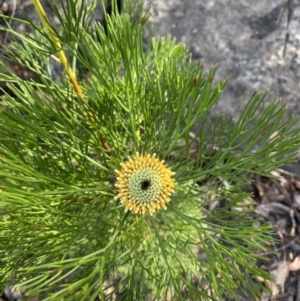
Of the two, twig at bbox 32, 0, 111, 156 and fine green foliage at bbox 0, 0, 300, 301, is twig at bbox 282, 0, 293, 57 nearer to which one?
fine green foliage at bbox 0, 0, 300, 301

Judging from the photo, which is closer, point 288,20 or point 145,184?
point 145,184

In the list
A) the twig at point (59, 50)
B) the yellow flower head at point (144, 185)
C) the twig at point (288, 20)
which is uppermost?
the twig at point (288, 20)

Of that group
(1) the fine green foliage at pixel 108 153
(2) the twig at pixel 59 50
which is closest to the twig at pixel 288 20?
(1) the fine green foliage at pixel 108 153

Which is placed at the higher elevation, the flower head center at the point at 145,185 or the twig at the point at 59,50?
the twig at the point at 59,50

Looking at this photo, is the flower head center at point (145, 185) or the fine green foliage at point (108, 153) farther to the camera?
the flower head center at point (145, 185)

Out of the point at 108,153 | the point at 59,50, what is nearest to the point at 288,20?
the point at 108,153

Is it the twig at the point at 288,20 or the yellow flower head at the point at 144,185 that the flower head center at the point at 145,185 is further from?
the twig at the point at 288,20

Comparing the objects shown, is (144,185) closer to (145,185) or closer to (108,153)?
(145,185)

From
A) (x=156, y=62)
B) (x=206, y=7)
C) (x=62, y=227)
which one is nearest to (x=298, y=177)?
(x=206, y=7)

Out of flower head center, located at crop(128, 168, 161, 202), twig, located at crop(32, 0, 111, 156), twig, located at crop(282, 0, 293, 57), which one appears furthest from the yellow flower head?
twig, located at crop(282, 0, 293, 57)
